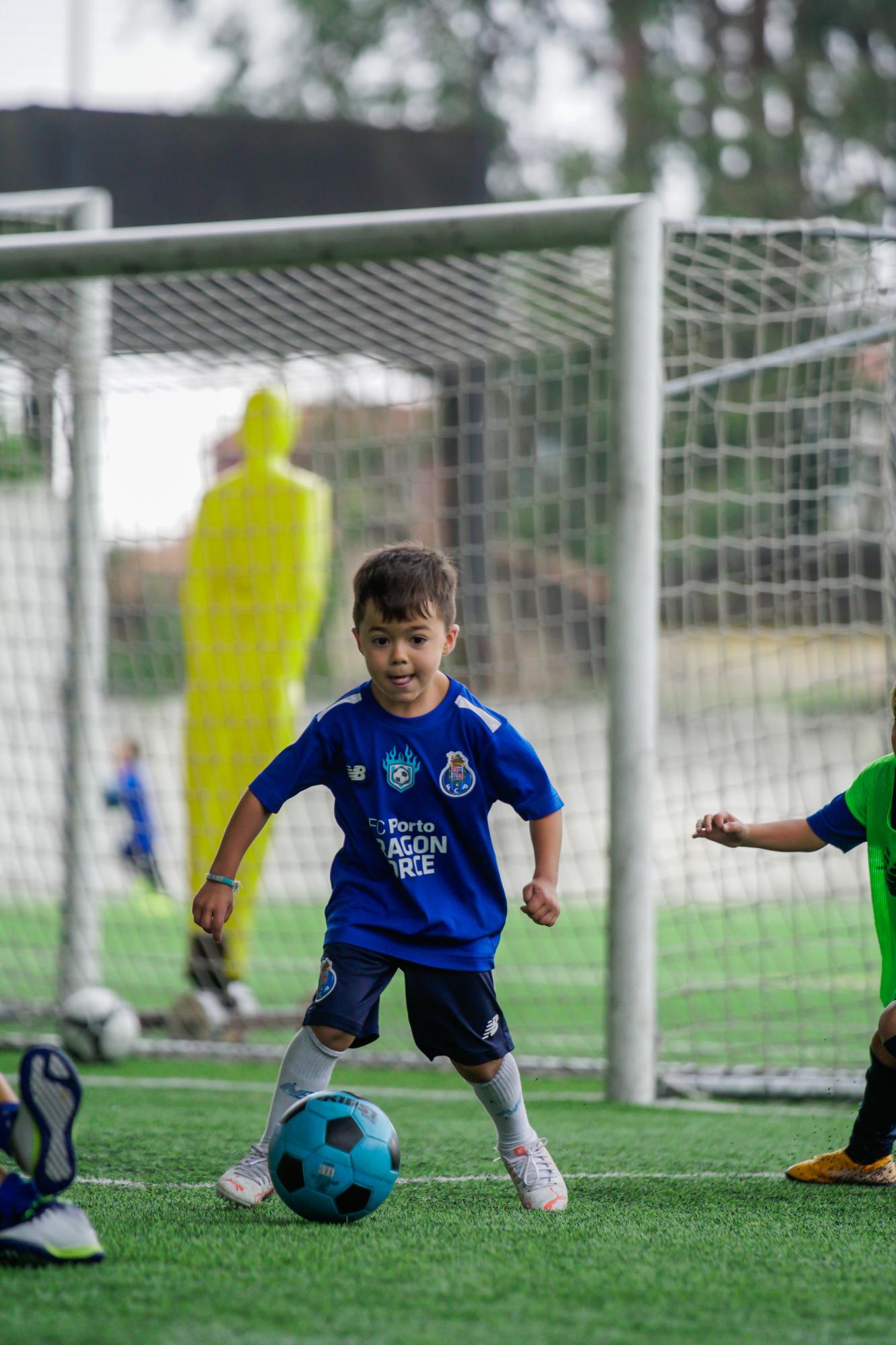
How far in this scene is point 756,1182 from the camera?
118 inches

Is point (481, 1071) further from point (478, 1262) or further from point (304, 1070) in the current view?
point (478, 1262)

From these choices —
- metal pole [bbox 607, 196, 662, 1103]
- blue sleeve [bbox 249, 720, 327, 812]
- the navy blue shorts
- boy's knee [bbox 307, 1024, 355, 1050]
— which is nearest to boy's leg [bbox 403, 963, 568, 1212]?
the navy blue shorts

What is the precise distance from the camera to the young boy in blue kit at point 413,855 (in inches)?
105

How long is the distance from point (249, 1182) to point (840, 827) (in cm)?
129

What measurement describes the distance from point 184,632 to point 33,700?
6359 millimetres

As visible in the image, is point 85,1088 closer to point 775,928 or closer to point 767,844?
point 767,844

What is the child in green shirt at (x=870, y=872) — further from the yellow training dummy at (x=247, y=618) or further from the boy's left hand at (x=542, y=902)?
the yellow training dummy at (x=247, y=618)

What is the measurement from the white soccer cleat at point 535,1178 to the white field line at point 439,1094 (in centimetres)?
141

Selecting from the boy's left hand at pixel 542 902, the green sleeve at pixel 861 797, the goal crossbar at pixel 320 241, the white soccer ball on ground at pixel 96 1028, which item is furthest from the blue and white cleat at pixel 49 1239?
the goal crossbar at pixel 320 241

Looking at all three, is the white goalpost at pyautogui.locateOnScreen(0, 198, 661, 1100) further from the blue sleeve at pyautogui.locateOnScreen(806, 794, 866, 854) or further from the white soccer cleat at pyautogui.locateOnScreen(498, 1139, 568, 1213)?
the white soccer cleat at pyautogui.locateOnScreen(498, 1139, 568, 1213)

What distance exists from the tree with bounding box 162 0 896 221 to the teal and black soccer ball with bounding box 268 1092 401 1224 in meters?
17.2

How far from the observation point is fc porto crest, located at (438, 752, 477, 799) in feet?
8.93

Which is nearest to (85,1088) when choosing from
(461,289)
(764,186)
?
(461,289)

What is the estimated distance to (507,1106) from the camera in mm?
2762
